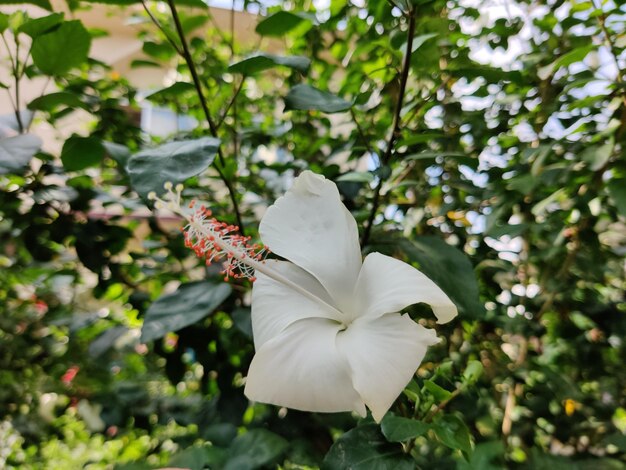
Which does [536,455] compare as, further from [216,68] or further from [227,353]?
[216,68]

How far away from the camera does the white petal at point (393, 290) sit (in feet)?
1.42

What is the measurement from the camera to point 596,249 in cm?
101

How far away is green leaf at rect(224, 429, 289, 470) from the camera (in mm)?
612

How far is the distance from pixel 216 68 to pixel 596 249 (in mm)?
1081

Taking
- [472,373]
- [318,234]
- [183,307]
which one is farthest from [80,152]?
[472,373]

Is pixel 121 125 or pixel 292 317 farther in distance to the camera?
pixel 121 125

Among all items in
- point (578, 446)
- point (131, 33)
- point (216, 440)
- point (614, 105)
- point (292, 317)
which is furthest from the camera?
point (131, 33)

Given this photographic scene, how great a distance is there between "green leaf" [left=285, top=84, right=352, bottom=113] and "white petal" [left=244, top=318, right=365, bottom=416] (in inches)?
13.8

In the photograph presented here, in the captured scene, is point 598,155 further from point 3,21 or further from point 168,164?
point 3,21

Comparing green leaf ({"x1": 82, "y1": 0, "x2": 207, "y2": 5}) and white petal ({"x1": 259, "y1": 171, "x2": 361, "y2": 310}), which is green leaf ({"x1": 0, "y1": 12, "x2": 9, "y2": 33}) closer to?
green leaf ({"x1": 82, "y1": 0, "x2": 207, "y2": 5})

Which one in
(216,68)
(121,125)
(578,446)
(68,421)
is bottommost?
(68,421)

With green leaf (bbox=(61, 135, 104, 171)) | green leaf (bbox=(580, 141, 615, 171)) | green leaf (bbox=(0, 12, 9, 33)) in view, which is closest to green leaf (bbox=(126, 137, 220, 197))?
green leaf (bbox=(61, 135, 104, 171))

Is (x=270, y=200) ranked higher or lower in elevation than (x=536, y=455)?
higher

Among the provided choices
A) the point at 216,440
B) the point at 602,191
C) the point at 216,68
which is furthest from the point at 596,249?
the point at 216,68
